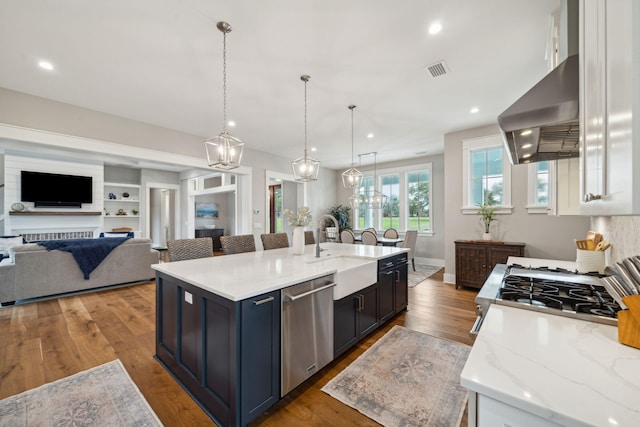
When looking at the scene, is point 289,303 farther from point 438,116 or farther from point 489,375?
point 438,116

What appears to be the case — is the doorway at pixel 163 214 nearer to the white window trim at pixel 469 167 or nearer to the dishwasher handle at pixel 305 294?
the dishwasher handle at pixel 305 294

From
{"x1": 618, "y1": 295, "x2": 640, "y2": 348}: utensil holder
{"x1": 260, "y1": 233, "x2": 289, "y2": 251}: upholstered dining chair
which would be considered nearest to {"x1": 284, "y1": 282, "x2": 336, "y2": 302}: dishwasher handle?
{"x1": 618, "y1": 295, "x2": 640, "y2": 348}: utensil holder

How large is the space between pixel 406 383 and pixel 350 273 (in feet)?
3.14

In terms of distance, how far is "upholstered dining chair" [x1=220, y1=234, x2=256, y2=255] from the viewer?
3.20 metres

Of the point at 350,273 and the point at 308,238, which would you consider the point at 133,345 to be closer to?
the point at 350,273

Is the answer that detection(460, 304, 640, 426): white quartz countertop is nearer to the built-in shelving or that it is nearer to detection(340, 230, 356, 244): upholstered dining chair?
detection(340, 230, 356, 244): upholstered dining chair

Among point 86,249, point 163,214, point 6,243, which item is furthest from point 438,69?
point 163,214

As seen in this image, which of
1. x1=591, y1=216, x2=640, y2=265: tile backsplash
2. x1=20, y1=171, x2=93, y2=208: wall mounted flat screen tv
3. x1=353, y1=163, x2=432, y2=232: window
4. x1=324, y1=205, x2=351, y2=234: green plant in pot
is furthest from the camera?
x1=324, y1=205, x2=351, y2=234: green plant in pot

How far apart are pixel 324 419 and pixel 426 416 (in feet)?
2.24

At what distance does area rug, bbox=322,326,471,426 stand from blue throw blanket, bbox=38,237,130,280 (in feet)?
14.9

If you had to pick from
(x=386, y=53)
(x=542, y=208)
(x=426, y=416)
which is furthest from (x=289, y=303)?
(x=542, y=208)

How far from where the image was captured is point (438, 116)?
13.6ft

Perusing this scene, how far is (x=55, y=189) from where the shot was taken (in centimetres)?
632

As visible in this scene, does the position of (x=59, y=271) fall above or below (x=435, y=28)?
below
